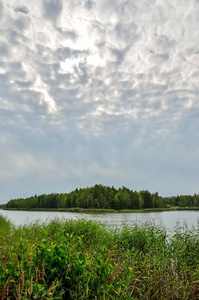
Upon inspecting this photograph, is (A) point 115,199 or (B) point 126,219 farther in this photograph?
(A) point 115,199

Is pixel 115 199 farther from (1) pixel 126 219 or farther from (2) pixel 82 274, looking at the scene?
(2) pixel 82 274

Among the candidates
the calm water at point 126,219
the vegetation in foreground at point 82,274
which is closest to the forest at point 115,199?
the calm water at point 126,219

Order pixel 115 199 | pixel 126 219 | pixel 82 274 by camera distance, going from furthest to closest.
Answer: pixel 115 199 → pixel 126 219 → pixel 82 274

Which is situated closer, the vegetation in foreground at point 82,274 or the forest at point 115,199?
the vegetation in foreground at point 82,274

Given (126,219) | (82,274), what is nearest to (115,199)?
(126,219)

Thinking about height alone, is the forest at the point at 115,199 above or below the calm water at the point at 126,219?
above

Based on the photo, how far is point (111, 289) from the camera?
11.1 ft

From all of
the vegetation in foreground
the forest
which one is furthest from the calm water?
the forest

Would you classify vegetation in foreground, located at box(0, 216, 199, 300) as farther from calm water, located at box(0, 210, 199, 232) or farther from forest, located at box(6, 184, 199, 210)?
forest, located at box(6, 184, 199, 210)

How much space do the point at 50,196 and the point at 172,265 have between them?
4730 inches

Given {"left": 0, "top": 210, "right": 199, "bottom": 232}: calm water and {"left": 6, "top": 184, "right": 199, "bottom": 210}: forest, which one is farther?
{"left": 6, "top": 184, "right": 199, "bottom": 210}: forest

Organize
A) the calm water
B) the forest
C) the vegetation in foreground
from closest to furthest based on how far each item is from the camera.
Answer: the vegetation in foreground → the calm water → the forest

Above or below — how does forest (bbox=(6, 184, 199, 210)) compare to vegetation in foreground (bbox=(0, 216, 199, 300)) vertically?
above

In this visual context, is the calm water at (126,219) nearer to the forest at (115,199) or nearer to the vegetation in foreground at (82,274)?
the vegetation in foreground at (82,274)
